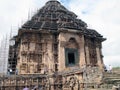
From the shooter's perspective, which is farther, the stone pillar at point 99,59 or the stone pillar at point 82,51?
the stone pillar at point 99,59

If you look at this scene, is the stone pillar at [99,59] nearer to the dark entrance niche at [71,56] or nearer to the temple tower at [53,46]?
the temple tower at [53,46]

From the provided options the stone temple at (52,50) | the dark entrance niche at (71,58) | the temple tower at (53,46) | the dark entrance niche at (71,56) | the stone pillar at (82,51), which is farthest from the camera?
the dark entrance niche at (71,58)

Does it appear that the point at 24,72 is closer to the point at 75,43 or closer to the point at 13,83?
the point at 13,83

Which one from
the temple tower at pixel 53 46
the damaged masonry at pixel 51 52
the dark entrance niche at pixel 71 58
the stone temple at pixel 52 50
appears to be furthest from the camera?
the dark entrance niche at pixel 71 58

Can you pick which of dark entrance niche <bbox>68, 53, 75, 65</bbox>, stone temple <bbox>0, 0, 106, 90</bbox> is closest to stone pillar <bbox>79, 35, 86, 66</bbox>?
stone temple <bbox>0, 0, 106, 90</bbox>

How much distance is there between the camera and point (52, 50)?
27109 mm

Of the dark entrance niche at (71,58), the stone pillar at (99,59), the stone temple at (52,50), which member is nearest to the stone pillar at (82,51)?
the stone temple at (52,50)

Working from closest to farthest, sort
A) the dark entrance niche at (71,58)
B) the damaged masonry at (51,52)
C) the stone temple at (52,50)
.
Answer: the damaged masonry at (51,52), the stone temple at (52,50), the dark entrance niche at (71,58)

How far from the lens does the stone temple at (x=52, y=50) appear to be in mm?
23578

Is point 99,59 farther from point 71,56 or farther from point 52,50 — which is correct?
point 52,50

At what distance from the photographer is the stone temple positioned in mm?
23578

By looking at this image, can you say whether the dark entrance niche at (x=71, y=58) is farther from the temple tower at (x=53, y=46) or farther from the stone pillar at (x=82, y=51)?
the stone pillar at (x=82, y=51)

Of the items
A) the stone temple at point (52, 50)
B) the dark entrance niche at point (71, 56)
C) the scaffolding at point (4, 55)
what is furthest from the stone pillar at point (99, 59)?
the scaffolding at point (4, 55)

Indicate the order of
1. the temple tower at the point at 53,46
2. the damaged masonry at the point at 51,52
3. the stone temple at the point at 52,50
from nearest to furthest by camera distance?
the damaged masonry at the point at 51,52 → the stone temple at the point at 52,50 → the temple tower at the point at 53,46
